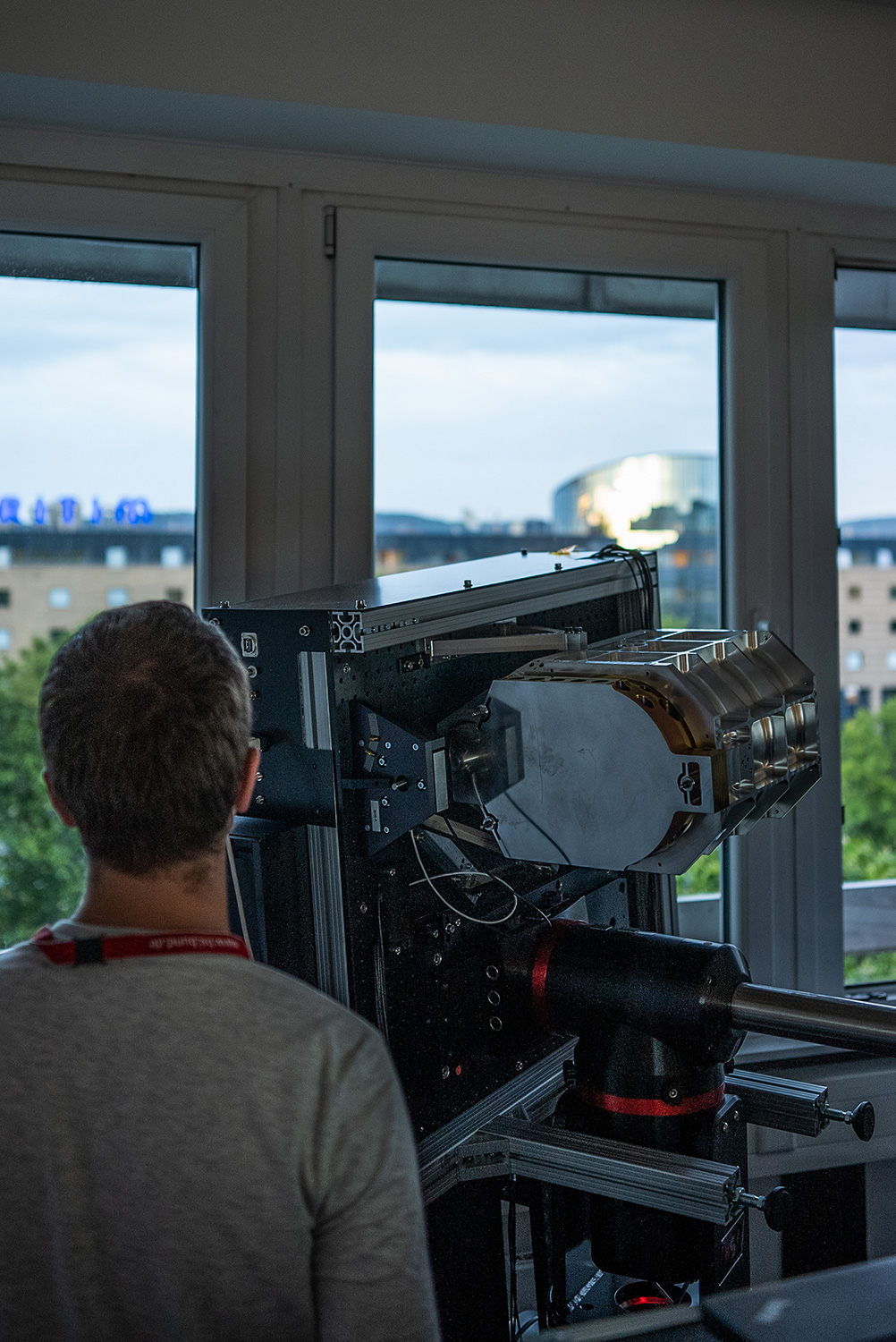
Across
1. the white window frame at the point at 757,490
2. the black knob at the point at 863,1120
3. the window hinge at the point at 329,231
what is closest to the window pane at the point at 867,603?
the white window frame at the point at 757,490

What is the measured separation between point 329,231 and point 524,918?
1.34 meters

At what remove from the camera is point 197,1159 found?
0.75 meters

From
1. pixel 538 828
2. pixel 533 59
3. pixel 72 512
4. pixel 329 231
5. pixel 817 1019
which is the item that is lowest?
pixel 817 1019

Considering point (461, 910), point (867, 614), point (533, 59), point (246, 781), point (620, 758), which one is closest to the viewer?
point (246, 781)

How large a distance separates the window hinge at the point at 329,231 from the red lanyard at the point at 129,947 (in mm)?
1608

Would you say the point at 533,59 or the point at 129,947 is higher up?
the point at 533,59

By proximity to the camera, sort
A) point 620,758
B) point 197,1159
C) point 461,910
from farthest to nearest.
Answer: point 461,910, point 620,758, point 197,1159

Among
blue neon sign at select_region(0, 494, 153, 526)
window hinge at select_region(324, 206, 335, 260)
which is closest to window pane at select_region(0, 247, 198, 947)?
blue neon sign at select_region(0, 494, 153, 526)

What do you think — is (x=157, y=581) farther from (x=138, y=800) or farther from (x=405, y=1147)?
(x=405, y=1147)

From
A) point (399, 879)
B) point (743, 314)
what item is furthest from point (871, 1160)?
point (743, 314)

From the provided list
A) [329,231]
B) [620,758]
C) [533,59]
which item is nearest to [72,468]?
[329,231]

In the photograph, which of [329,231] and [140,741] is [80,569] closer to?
[329,231]

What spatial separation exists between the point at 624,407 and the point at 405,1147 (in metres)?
1.82

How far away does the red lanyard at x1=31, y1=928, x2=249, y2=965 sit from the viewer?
757 mm
